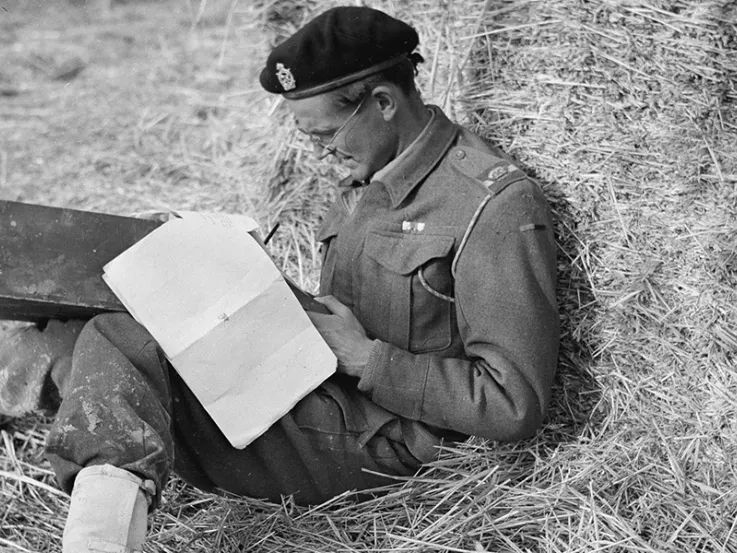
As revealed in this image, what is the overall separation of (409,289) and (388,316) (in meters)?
0.10

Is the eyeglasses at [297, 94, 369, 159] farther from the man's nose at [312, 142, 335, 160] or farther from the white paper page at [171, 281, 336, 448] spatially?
the white paper page at [171, 281, 336, 448]

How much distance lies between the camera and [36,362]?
2.30 m

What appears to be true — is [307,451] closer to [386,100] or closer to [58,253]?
[58,253]

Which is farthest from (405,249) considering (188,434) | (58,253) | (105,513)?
(105,513)

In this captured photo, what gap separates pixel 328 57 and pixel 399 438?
961 mm

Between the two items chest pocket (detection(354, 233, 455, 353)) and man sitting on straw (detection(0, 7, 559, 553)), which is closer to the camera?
man sitting on straw (detection(0, 7, 559, 553))

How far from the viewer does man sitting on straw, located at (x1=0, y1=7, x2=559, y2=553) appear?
7.45 feet

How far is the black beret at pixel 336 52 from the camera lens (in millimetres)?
2418

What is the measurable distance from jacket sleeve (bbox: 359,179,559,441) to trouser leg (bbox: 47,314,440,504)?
119mm

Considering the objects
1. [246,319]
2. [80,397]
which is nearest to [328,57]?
[246,319]

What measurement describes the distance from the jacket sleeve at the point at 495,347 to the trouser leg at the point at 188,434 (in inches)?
4.7

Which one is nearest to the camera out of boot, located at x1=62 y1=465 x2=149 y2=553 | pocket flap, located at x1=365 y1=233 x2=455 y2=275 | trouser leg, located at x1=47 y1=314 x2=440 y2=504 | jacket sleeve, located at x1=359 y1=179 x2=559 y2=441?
boot, located at x1=62 y1=465 x2=149 y2=553

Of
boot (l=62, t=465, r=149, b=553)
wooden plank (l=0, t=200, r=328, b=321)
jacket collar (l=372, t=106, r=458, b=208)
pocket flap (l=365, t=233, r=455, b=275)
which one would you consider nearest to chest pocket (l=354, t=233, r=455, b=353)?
pocket flap (l=365, t=233, r=455, b=275)

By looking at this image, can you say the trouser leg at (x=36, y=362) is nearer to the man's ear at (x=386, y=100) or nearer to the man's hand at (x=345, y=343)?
the man's hand at (x=345, y=343)
